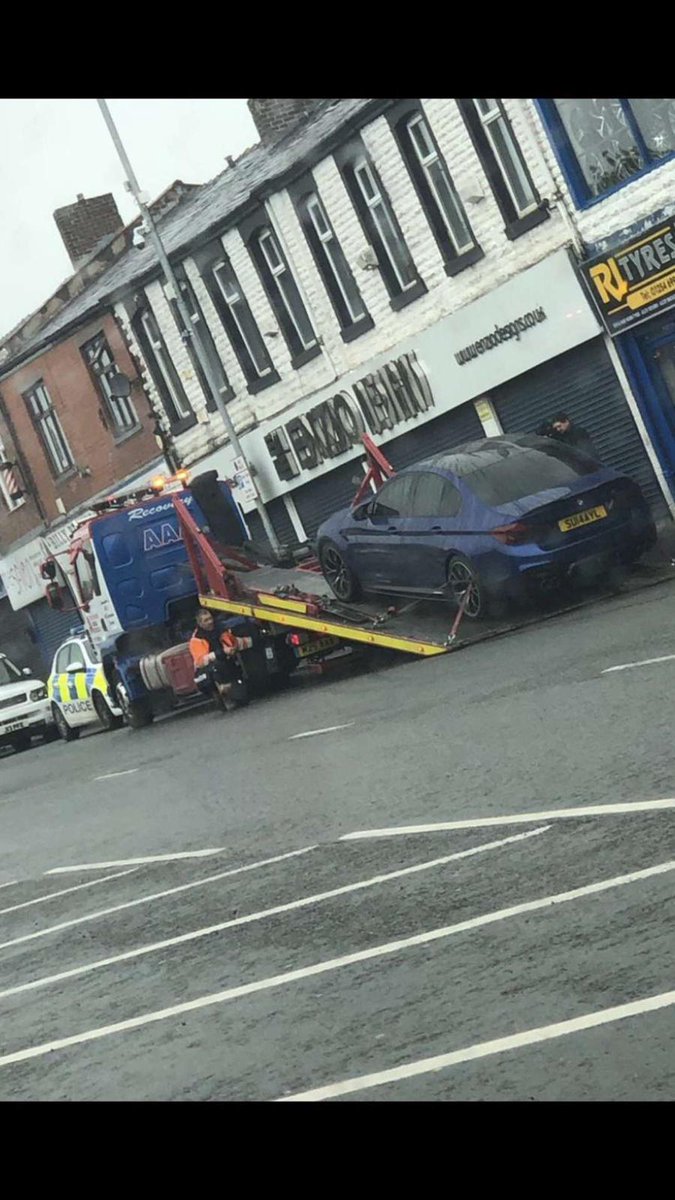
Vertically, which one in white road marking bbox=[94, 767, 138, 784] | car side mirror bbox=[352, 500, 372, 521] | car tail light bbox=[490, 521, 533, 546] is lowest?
white road marking bbox=[94, 767, 138, 784]

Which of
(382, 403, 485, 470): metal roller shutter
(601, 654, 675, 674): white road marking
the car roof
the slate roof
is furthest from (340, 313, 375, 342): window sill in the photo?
(601, 654, 675, 674): white road marking

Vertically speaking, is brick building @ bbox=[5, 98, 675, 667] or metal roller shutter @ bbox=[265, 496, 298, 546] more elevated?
brick building @ bbox=[5, 98, 675, 667]

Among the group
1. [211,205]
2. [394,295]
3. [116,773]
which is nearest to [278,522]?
[211,205]

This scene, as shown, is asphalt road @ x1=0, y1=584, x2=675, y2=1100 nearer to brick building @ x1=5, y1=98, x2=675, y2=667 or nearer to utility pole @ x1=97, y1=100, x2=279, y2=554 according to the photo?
brick building @ x1=5, y1=98, x2=675, y2=667

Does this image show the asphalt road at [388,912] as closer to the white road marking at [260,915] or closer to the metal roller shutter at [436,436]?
the white road marking at [260,915]

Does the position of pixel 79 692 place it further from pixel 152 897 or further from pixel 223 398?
pixel 152 897

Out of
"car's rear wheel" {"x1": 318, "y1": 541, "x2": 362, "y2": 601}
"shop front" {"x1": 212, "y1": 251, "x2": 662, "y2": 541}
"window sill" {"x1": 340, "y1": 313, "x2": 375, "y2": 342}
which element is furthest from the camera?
"window sill" {"x1": 340, "y1": 313, "x2": 375, "y2": 342}

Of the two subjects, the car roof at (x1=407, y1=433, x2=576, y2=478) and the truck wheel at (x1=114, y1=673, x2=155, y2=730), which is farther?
the truck wheel at (x1=114, y1=673, x2=155, y2=730)

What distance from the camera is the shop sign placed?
22422 millimetres

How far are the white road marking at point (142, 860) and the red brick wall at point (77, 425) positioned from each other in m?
24.2

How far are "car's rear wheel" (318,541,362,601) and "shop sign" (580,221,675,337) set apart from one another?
5.13 meters

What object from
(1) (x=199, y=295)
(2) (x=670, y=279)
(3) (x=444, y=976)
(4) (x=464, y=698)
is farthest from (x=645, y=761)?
(1) (x=199, y=295)

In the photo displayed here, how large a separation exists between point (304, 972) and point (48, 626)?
37.9 m
